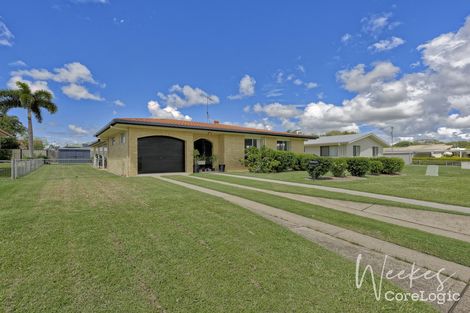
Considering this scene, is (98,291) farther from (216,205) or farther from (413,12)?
(413,12)

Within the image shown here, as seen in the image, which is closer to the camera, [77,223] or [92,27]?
[77,223]

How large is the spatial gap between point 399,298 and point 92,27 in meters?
18.2

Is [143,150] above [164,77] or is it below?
below

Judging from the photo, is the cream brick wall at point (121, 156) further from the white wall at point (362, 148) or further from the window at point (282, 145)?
the white wall at point (362, 148)

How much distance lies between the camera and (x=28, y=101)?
26.4 m

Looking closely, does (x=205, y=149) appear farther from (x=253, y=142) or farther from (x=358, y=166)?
(x=358, y=166)

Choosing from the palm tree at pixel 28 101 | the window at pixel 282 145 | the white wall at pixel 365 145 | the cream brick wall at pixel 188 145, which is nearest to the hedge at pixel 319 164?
the cream brick wall at pixel 188 145

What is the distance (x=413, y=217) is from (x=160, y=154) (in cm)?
1458

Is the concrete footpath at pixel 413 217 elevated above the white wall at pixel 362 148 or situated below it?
below

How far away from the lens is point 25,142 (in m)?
56.2

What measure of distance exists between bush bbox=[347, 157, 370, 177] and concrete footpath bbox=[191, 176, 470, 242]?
7633mm

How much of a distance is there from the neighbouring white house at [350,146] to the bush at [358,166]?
1497 cm

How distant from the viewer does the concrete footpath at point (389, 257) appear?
108 inches

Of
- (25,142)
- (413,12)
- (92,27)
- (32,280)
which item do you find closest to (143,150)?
(92,27)
